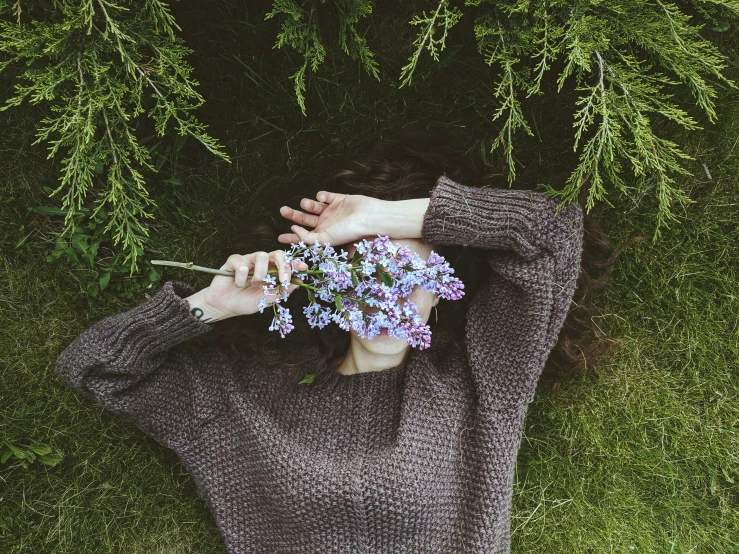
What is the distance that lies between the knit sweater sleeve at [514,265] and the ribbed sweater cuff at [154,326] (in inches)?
41.6

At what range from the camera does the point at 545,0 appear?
2184mm

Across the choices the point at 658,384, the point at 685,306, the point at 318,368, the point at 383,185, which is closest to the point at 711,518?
the point at 658,384

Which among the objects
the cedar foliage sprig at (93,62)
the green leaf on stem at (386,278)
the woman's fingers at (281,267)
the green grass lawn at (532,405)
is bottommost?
the green grass lawn at (532,405)

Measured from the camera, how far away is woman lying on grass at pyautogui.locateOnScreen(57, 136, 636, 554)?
7.76ft

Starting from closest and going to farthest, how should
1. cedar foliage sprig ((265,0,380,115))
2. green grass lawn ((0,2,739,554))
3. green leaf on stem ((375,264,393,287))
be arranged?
green leaf on stem ((375,264,393,287))
cedar foliage sprig ((265,0,380,115))
green grass lawn ((0,2,739,554))

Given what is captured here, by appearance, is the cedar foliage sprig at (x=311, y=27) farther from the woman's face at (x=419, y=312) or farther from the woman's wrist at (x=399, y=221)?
the woman's face at (x=419, y=312)

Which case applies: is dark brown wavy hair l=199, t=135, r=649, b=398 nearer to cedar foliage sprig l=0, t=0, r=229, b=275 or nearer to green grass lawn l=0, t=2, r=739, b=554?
green grass lawn l=0, t=2, r=739, b=554

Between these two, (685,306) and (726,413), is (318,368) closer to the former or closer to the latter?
(685,306)

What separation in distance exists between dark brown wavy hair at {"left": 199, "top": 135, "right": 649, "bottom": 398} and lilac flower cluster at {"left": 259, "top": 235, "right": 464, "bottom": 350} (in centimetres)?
54

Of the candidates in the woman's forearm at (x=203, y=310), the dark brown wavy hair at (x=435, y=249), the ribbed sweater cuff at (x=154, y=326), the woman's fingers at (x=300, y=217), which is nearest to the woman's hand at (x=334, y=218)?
the woman's fingers at (x=300, y=217)

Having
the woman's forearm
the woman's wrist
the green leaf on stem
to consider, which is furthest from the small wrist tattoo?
the green leaf on stem

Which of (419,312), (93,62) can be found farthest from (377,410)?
(93,62)

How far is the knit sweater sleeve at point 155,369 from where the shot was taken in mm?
2377

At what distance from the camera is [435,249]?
8.17 feet
